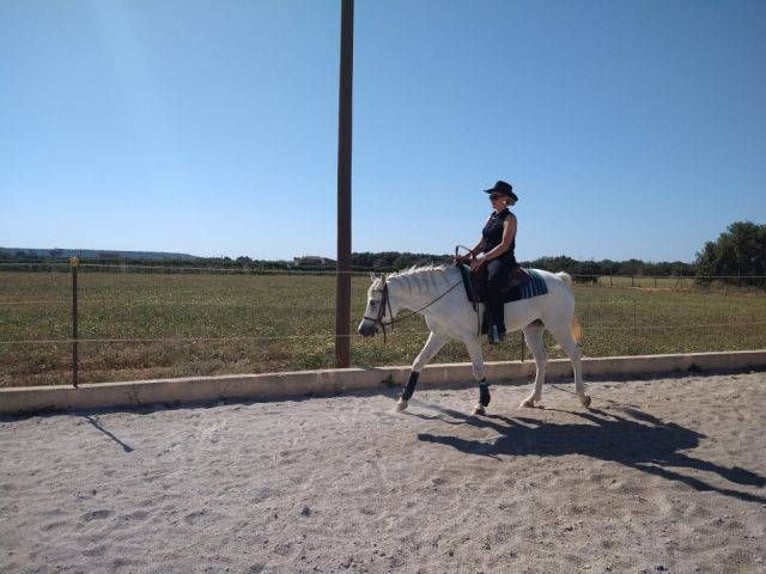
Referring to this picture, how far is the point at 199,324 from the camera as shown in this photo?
43.8 ft

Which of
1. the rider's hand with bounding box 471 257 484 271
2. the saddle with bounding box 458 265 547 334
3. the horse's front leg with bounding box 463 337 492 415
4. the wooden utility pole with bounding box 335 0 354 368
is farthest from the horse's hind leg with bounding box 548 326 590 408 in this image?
→ the wooden utility pole with bounding box 335 0 354 368

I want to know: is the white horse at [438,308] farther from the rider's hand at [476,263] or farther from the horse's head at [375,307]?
the rider's hand at [476,263]

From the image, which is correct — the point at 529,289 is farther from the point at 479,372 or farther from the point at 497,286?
the point at 479,372

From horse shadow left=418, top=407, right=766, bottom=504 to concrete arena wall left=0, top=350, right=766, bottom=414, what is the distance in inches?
54.6

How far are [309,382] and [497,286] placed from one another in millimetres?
2721

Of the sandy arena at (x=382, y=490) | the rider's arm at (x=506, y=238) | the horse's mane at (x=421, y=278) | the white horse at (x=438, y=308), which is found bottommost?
the sandy arena at (x=382, y=490)

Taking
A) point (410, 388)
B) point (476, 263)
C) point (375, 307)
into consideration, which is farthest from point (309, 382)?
point (476, 263)

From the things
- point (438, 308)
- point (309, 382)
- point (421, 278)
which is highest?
point (421, 278)

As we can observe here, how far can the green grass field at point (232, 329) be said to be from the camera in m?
8.32

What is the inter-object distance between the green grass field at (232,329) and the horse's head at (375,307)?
7.39ft

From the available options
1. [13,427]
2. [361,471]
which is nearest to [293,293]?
[13,427]

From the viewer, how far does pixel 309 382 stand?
7383 millimetres

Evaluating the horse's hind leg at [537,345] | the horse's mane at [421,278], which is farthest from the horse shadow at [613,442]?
the horse's mane at [421,278]

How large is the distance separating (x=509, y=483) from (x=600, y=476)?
78 cm
